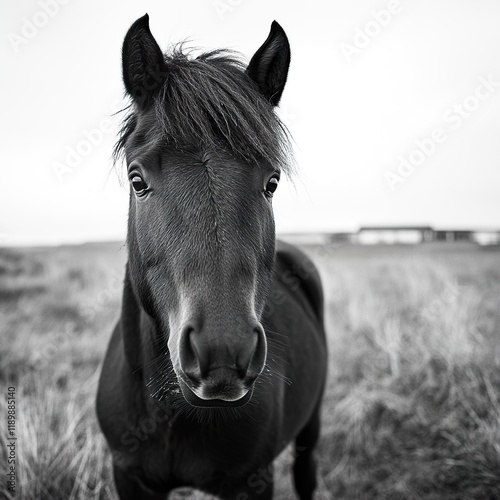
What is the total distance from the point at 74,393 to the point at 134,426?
9.08 ft

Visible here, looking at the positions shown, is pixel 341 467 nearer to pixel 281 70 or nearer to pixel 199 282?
pixel 199 282

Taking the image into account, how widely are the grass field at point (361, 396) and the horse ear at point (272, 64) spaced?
3496mm

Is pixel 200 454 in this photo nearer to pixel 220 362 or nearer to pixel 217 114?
pixel 220 362

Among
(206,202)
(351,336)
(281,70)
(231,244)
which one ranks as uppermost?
(281,70)

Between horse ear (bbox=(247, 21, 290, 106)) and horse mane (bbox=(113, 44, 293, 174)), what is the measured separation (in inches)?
3.8

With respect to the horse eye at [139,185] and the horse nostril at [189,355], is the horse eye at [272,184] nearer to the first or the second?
the horse eye at [139,185]

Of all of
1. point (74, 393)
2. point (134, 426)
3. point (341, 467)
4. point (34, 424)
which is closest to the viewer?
point (134, 426)

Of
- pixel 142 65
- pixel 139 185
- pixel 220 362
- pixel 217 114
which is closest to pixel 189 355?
pixel 220 362

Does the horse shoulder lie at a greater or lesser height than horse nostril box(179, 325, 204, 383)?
lesser

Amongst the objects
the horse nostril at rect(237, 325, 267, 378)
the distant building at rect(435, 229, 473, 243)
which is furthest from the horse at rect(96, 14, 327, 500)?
the distant building at rect(435, 229, 473, 243)

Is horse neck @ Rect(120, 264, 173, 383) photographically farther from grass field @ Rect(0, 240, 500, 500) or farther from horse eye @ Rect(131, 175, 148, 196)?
grass field @ Rect(0, 240, 500, 500)

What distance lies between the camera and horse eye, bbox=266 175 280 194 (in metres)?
2.19

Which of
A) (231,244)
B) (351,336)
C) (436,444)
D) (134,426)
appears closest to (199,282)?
(231,244)

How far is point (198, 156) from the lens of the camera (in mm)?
1898
